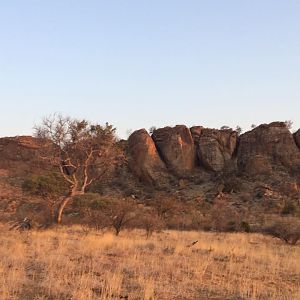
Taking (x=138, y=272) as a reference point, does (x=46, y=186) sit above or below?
above

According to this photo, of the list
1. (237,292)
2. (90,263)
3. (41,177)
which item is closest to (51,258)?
(90,263)

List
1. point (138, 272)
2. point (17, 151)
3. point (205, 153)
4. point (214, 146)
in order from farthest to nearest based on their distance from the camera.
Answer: point (17, 151) < point (214, 146) < point (205, 153) < point (138, 272)

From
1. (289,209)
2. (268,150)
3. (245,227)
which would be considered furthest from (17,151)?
(245,227)

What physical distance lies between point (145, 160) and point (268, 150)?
14.1m

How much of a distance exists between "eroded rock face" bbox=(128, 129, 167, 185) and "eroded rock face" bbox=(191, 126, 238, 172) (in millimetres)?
4909

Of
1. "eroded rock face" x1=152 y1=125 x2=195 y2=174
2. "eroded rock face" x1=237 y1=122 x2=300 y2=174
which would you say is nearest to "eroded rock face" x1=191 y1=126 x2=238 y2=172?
"eroded rock face" x1=152 y1=125 x2=195 y2=174

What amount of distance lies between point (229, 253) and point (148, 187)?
36.7 m

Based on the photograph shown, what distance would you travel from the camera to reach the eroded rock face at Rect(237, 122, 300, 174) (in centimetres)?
5019

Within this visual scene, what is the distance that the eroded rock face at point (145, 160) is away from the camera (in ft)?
170

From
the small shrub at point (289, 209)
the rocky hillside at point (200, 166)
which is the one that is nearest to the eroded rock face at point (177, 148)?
the rocky hillside at point (200, 166)

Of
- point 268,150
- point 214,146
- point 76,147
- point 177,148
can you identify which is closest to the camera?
point 76,147

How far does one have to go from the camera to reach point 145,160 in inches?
2078

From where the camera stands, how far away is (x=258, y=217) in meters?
33.2

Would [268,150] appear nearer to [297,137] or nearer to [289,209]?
[297,137]
